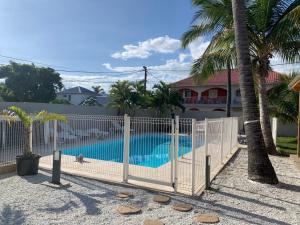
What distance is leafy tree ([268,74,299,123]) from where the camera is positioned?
18281 millimetres

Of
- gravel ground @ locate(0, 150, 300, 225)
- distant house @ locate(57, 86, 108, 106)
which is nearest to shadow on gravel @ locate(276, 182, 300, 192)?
gravel ground @ locate(0, 150, 300, 225)

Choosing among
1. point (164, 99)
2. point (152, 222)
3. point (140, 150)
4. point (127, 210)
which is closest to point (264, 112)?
point (140, 150)

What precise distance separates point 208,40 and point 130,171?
914 centimetres

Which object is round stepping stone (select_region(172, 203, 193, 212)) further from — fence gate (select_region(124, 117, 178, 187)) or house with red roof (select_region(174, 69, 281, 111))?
house with red roof (select_region(174, 69, 281, 111))

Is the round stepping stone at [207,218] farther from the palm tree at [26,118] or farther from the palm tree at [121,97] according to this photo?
the palm tree at [121,97]

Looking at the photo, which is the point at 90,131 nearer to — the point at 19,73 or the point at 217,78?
Result: the point at 19,73

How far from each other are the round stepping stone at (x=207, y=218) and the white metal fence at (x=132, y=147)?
1.28 meters

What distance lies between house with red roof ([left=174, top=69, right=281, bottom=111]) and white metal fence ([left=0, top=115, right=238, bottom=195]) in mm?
25491

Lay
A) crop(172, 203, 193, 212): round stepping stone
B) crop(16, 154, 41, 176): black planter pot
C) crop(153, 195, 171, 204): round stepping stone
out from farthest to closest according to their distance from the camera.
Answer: crop(16, 154, 41, 176): black planter pot, crop(153, 195, 171, 204): round stepping stone, crop(172, 203, 193, 212): round stepping stone

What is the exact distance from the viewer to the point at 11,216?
5402 mm

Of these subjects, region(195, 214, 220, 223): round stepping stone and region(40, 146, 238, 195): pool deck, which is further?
region(40, 146, 238, 195): pool deck

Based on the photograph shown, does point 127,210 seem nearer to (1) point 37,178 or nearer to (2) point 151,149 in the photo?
(2) point 151,149

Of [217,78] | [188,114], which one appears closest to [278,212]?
[188,114]

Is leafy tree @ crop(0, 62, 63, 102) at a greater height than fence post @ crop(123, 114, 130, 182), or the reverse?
leafy tree @ crop(0, 62, 63, 102)
